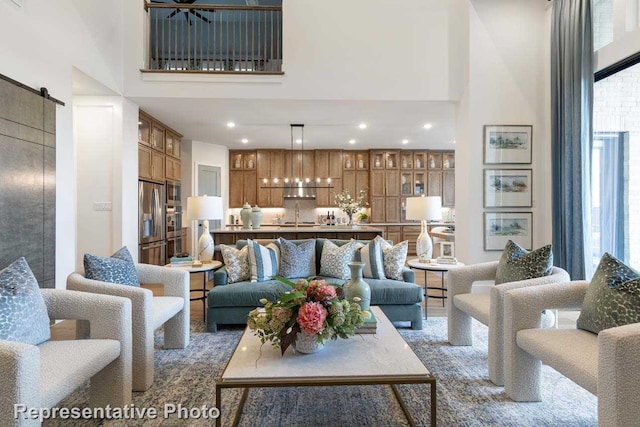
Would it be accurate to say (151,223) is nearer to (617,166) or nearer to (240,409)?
(240,409)

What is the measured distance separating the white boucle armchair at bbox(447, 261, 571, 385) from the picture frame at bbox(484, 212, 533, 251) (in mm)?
1869

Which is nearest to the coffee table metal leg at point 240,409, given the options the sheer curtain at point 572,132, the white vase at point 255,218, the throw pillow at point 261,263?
the throw pillow at point 261,263

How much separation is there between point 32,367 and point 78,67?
368 centimetres

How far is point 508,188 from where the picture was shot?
486 cm

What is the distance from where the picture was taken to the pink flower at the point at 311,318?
183cm

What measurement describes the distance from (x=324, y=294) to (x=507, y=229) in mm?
3858

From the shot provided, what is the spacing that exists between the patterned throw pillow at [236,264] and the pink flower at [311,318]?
1.97m

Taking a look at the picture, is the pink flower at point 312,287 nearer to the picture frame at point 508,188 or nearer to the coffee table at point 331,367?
the coffee table at point 331,367

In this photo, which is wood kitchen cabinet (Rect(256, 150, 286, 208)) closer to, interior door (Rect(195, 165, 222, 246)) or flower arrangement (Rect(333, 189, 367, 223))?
interior door (Rect(195, 165, 222, 246))

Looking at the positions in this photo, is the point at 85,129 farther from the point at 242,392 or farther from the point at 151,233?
the point at 242,392

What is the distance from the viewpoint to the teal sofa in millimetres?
3420

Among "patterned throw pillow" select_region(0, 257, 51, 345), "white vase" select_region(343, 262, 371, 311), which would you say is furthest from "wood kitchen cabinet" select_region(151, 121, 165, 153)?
"white vase" select_region(343, 262, 371, 311)

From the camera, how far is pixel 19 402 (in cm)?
140

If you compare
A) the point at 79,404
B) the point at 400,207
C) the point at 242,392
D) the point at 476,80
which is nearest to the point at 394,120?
the point at 476,80
